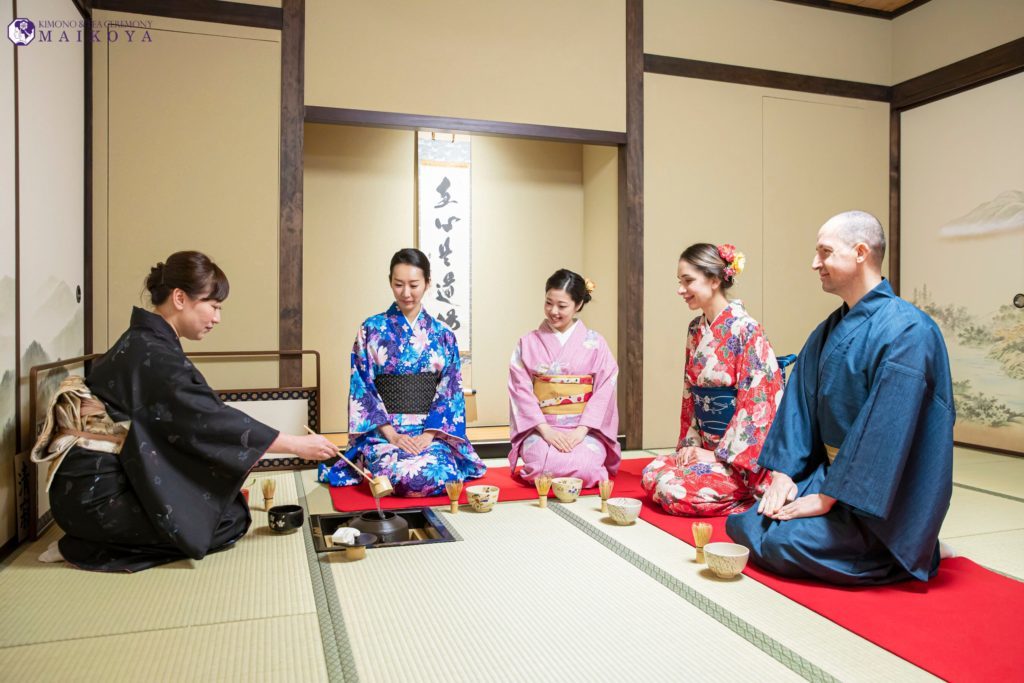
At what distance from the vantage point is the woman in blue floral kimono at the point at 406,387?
4.04 meters

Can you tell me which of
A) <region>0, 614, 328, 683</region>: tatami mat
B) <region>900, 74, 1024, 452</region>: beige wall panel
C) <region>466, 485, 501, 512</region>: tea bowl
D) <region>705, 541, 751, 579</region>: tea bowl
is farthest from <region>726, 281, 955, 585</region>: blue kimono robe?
<region>900, 74, 1024, 452</region>: beige wall panel

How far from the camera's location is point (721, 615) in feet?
7.27

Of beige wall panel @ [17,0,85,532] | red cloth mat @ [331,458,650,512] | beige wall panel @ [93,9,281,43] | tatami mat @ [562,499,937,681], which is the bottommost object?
Answer: tatami mat @ [562,499,937,681]

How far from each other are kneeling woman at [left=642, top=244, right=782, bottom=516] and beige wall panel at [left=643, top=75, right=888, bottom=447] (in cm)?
165

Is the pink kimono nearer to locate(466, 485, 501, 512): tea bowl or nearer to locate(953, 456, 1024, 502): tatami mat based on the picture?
locate(466, 485, 501, 512): tea bowl

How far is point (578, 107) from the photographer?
17.5 ft

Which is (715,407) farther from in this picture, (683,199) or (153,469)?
(153,469)

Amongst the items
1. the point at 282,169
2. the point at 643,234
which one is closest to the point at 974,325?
the point at 643,234

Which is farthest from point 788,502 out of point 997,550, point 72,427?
point 72,427

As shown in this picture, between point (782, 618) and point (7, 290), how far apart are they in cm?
301

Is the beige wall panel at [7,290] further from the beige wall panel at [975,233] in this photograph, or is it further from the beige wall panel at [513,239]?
the beige wall panel at [975,233]

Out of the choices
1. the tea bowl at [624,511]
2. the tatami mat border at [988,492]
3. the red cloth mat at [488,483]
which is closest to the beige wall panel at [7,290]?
the red cloth mat at [488,483]

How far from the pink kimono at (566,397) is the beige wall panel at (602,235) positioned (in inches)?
53.7

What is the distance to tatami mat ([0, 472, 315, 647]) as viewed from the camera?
2.13 meters
